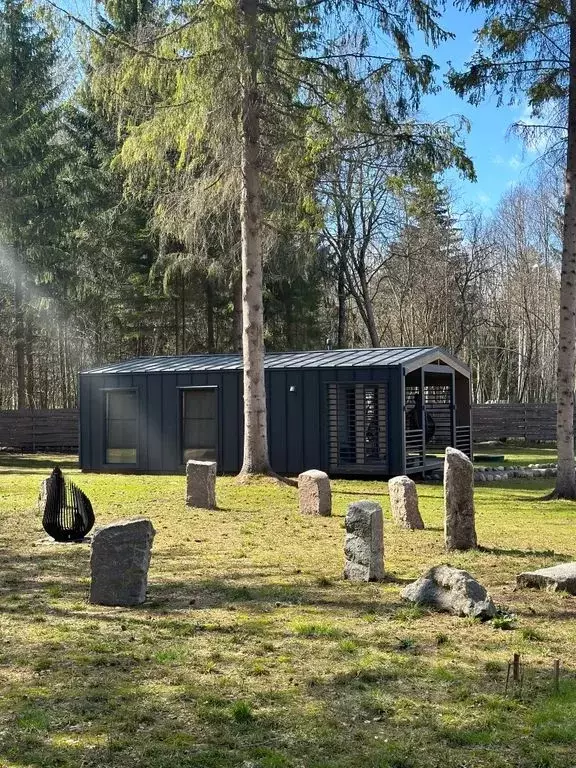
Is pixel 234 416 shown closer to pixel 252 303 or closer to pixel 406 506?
pixel 252 303

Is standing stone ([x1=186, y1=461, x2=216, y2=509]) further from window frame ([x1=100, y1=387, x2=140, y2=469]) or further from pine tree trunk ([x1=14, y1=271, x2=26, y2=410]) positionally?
pine tree trunk ([x1=14, y1=271, x2=26, y2=410])

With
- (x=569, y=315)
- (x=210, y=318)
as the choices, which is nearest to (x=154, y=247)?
(x=210, y=318)

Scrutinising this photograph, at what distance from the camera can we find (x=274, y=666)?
16.3 ft

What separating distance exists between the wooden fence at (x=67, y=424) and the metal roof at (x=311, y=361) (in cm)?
662

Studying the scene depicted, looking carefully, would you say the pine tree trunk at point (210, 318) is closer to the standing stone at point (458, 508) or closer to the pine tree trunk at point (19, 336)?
the pine tree trunk at point (19, 336)

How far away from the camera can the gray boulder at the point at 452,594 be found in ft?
19.8

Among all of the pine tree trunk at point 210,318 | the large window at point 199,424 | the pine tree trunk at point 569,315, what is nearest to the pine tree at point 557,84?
the pine tree trunk at point 569,315

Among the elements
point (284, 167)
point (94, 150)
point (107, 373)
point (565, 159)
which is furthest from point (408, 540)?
point (94, 150)

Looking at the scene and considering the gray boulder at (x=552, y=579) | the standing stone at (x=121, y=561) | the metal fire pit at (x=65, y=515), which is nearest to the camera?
the standing stone at (x=121, y=561)

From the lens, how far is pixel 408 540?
9547 millimetres

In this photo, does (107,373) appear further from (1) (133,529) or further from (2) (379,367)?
(1) (133,529)

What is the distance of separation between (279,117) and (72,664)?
13.4 m

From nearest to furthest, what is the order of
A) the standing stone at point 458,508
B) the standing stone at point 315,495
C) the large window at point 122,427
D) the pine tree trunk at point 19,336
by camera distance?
the standing stone at point 458,508, the standing stone at point 315,495, the large window at point 122,427, the pine tree trunk at point 19,336

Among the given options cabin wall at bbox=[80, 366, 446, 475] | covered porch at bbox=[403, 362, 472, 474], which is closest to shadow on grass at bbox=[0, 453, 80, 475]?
cabin wall at bbox=[80, 366, 446, 475]
